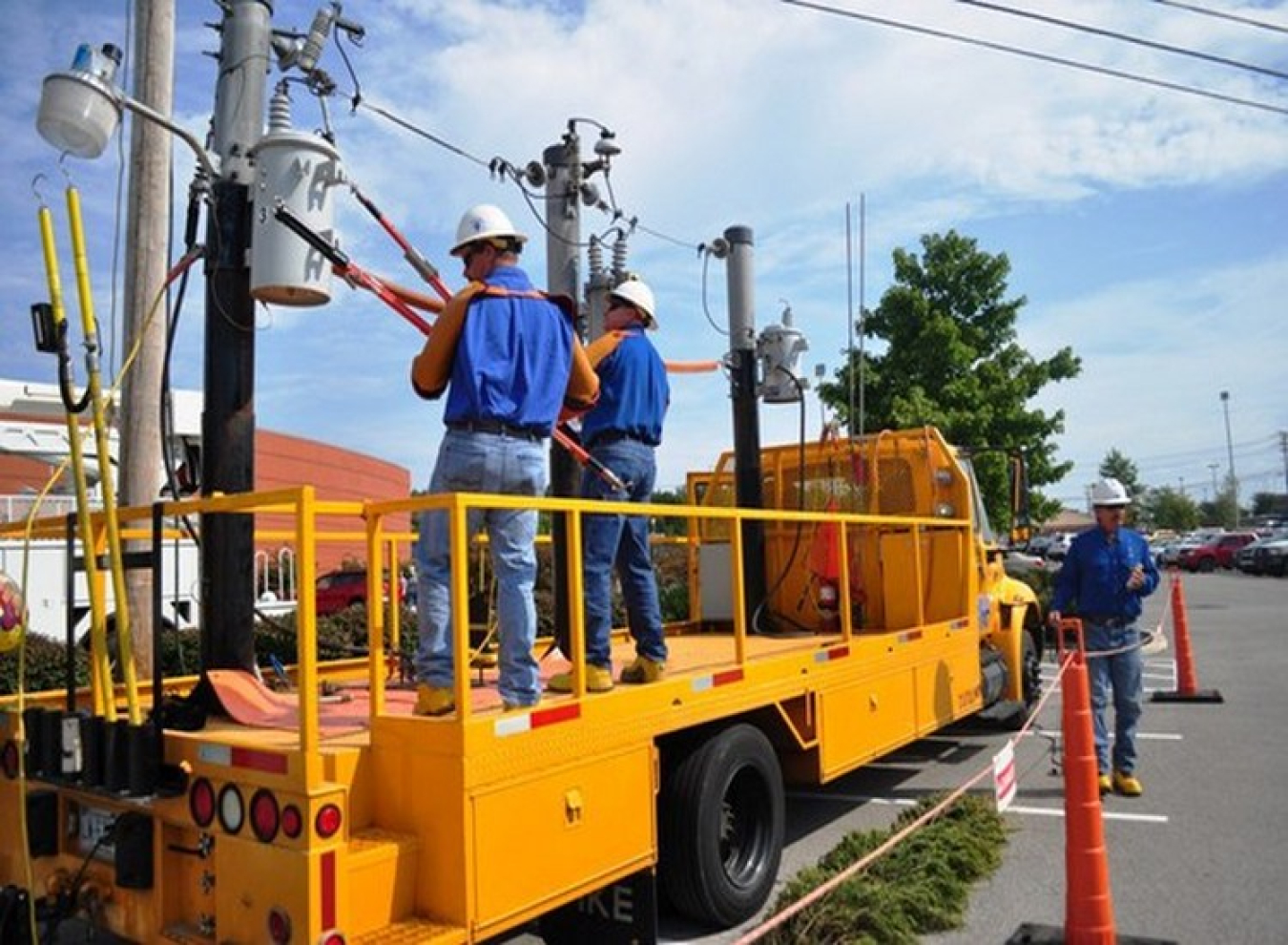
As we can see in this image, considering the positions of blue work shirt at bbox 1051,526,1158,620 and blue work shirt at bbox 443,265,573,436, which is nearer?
blue work shirt at bbox 443,265,573,436

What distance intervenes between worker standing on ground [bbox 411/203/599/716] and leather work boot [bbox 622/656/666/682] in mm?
955

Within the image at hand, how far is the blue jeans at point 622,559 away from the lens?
16.0ft

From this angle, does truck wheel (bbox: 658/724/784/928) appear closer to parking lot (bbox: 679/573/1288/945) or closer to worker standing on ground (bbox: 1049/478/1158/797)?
parking lot (bbox: 679/573/1288/945)

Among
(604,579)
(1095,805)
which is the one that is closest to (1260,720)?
(1095,805)

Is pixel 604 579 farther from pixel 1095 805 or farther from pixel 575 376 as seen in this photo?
pixel 1095 805

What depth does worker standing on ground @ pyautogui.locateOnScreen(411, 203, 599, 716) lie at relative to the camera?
393 centimetres

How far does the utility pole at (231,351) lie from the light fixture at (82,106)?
1.64 ft

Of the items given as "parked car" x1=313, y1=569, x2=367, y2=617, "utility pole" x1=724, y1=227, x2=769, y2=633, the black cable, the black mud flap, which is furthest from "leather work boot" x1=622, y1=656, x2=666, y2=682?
"parked car" x1=313, y1=569, x2=367, y2=617

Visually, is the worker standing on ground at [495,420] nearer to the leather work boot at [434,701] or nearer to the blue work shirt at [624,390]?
the leather work boot at [434,701]

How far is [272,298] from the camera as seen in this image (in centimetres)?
439

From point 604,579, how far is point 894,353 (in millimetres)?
17687

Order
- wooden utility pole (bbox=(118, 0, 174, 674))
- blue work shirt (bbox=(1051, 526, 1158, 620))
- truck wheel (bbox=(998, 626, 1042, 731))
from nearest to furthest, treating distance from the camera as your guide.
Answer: blue work shirt (bbox=(1051, 526, 1158, 620)), wooden utility pole (bbox=(118, 0, 174, 674)), truck wheel (bbox=(998, 626, 1042, 731))

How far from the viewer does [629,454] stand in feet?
17.3

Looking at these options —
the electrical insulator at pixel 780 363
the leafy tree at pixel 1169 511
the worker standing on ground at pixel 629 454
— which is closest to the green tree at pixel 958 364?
the electrical insulator at pixel 780 363
